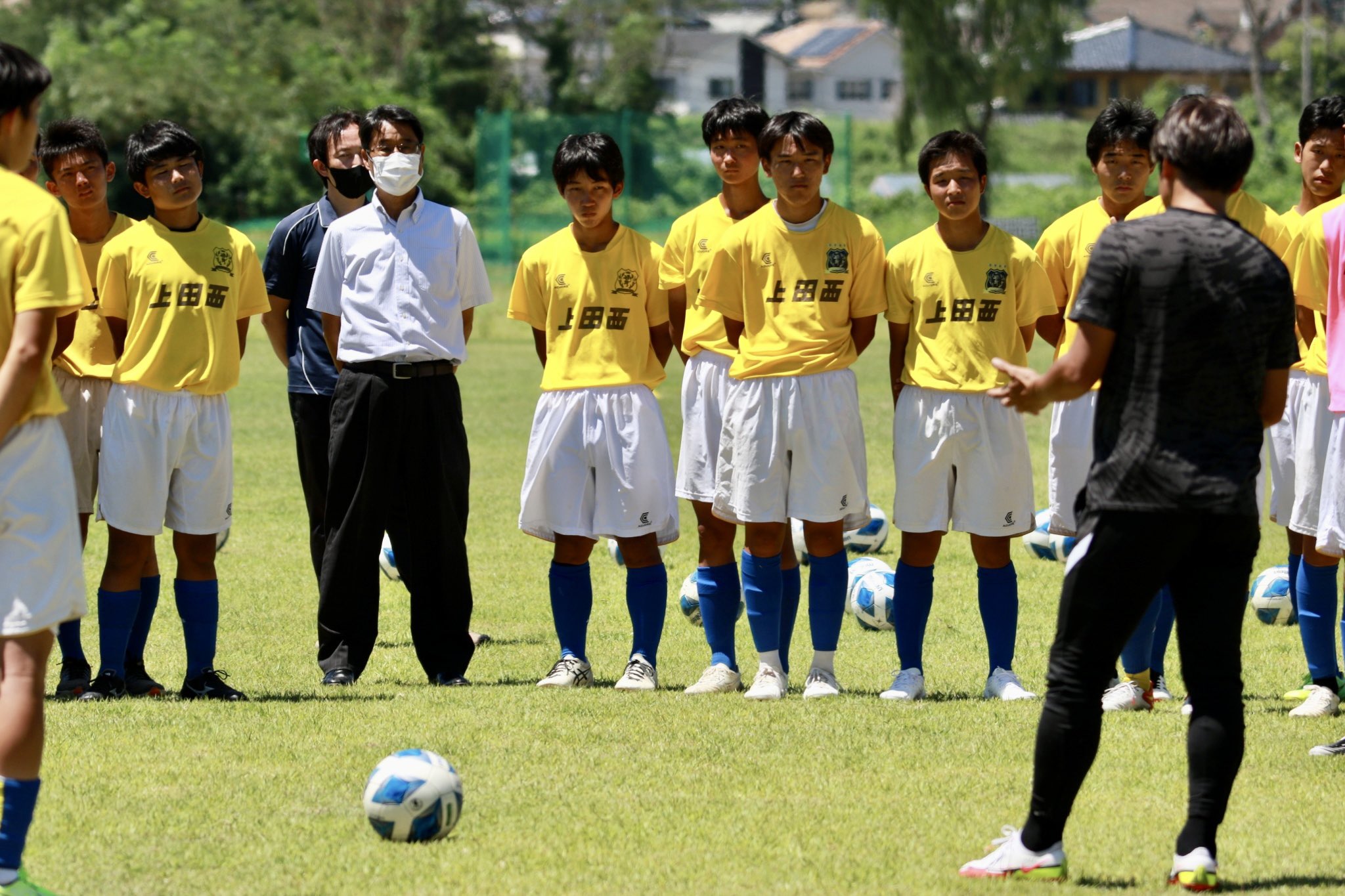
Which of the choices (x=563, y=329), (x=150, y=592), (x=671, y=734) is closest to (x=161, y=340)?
(x=150, y=592)

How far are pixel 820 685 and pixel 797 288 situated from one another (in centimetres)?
164

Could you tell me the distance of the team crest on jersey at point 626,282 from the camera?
24.2 ft

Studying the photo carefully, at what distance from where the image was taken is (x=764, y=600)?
→ 7.19 metres

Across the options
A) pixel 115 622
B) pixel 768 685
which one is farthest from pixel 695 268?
pixel 115 622

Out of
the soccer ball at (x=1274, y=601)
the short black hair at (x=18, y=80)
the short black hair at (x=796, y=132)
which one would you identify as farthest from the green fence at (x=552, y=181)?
the short black hair at (x=18, y=80)

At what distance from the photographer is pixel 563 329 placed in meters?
→ 7.42

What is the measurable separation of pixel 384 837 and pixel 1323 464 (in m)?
4.13

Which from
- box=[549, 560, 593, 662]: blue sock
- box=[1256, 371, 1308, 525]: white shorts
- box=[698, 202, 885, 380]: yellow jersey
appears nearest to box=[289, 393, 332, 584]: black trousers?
box=[549, 560, 593, 662]: blue sock

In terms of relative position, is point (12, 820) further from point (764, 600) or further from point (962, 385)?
point (962, 385)

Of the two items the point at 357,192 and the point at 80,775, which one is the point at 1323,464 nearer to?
the point at 357,192

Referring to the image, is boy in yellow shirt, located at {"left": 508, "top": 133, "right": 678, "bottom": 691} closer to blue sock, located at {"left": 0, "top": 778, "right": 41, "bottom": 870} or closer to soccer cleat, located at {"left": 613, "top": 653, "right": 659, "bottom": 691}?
soccer cleat, located at {"left": 613, "top": 653, "right": 659, "bottom": 691}

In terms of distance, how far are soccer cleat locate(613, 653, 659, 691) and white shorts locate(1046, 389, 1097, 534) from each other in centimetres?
180

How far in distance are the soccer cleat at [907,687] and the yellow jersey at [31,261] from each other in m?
3.90

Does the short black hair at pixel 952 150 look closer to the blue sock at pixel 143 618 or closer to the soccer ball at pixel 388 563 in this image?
the blue sock at pixel 143 618
